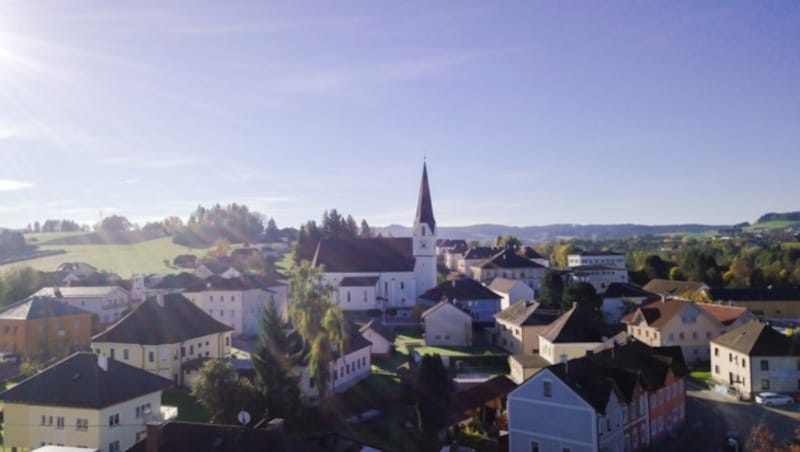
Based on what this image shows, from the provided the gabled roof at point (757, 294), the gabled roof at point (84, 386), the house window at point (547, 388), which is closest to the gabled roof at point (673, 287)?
the gabled roof at point (757, 294)

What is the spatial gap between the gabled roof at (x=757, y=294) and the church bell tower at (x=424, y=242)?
28132mm

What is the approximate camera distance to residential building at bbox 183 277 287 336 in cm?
5275

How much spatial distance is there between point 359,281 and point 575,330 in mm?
29833

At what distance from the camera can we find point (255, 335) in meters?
53.0

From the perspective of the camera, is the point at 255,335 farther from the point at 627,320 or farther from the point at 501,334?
the point at 627,320

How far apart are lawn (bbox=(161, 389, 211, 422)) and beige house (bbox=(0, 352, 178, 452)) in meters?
2.94

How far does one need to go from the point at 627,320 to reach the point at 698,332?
7.09 metres

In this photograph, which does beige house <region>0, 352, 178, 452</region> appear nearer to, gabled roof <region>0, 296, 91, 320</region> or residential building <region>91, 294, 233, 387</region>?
residential building <region>91, 294, 233, 387</region>

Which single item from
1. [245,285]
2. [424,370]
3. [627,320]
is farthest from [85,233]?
[424,370]

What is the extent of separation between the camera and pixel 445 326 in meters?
49.4

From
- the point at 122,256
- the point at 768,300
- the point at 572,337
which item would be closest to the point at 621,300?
the point at 768,300

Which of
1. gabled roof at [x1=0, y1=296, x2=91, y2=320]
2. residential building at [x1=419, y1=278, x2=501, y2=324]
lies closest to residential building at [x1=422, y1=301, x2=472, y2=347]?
residential building at [x1=419, y1=278, x2=501, y2=324]

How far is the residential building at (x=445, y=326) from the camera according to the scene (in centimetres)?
4941

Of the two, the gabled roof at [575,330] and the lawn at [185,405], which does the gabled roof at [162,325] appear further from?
the gabled roof at [575,330]
